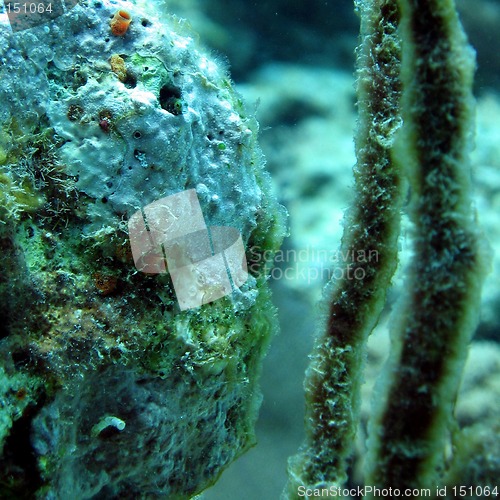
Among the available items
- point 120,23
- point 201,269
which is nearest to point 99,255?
point 201,269

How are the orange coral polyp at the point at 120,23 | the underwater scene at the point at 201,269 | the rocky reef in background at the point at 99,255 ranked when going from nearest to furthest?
the underwater scene at the point at 201,269 < the rocky reef in background at the point at 99,255 < the orange coral polyp at the point at 120,23

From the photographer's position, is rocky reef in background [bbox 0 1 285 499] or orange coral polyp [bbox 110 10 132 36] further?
orange coral polyp [bbox 110 10 132 36]

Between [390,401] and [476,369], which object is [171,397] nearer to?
[390,401]

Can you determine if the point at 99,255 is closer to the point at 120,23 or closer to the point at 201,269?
the point at 201,269

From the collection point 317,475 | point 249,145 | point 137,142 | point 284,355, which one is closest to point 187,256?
point 137,142

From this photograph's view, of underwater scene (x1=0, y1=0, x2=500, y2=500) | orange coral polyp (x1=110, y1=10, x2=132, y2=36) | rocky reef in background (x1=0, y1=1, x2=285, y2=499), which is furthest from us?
orange coral polyp (x1=110, y1=10, x2=132, y2=36)

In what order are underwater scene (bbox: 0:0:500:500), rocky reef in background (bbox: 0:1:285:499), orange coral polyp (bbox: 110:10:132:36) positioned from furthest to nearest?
orange coral polyp (bbox: 110:10:132:36) < rocky reef in background (bbox: 0:1:285:499) < underwater scene (bbox: 0:0:500:500)

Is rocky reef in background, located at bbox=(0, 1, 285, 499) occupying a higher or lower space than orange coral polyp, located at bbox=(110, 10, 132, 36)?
lower
